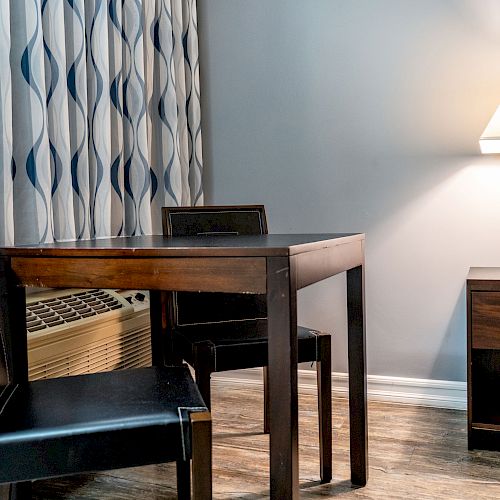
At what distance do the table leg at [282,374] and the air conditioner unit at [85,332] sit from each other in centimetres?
81

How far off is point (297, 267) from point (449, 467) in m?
1.07

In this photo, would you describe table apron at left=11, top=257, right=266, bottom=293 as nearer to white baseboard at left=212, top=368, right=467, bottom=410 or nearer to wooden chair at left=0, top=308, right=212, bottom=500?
wooden chair at left=0, top=308, right=212, bottom=500

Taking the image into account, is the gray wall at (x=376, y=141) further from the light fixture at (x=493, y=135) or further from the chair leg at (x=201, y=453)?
the chair leg at (x=201, y=453)

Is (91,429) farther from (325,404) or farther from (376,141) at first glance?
(376,141)

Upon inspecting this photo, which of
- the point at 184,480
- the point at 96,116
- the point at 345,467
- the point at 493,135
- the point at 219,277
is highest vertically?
the point at 96,116

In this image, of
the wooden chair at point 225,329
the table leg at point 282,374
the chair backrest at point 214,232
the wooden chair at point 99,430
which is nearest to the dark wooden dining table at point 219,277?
the table leg at point 282,374

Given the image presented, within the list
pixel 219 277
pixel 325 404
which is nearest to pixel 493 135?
pixel 325 404

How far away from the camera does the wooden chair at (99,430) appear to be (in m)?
1.02

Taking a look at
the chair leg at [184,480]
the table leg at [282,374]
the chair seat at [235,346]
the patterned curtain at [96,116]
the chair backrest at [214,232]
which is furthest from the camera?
the chair backrest at [214,232]

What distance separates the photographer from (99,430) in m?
1.04

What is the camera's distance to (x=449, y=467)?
1.93 metres

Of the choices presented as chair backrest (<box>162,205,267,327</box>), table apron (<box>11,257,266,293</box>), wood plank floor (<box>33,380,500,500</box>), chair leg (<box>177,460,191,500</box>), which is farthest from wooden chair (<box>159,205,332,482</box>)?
table apron (<box>11,257,266,293</box>)

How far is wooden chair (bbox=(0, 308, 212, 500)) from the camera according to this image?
1017 millimetres

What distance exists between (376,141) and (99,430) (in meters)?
1.90
